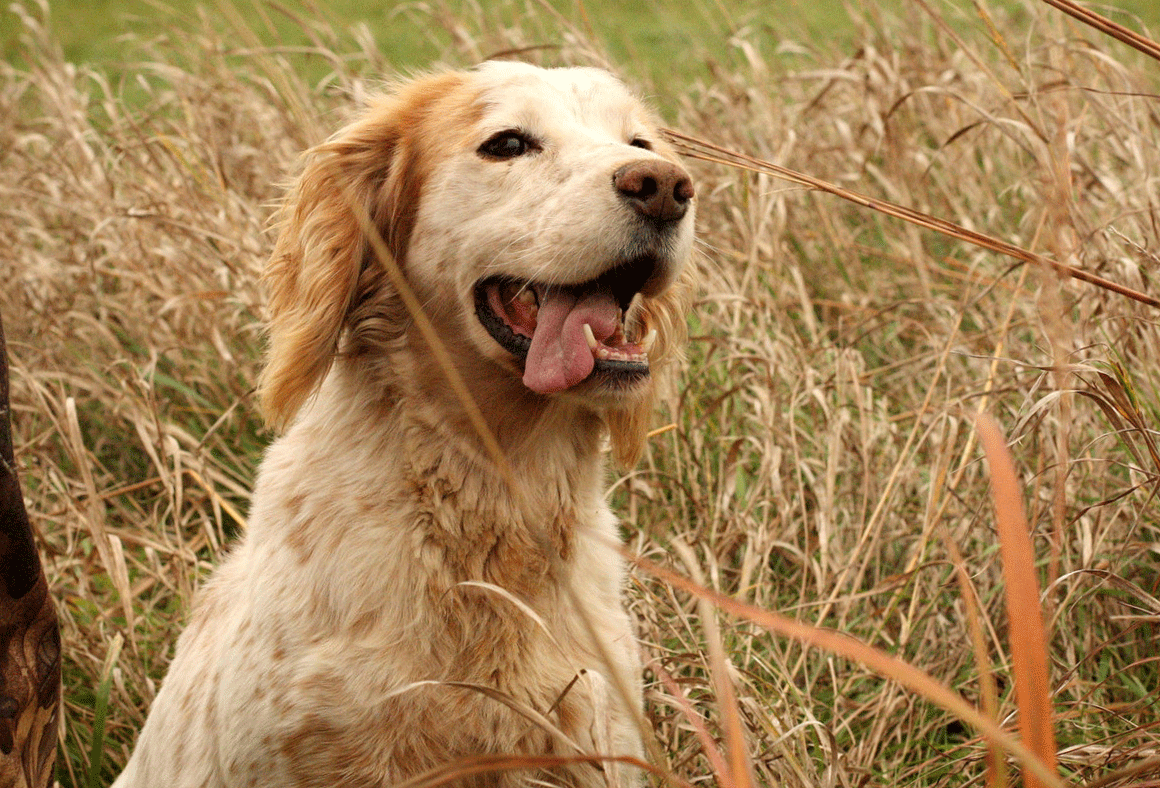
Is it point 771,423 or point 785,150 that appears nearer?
point 771,423

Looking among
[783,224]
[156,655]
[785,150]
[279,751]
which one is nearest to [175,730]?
[279,751]

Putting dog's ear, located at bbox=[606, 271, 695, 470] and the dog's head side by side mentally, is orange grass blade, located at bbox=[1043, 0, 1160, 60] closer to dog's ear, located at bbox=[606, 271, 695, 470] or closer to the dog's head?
the dog's head

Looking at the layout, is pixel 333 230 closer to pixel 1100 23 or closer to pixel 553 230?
pixel 553 230

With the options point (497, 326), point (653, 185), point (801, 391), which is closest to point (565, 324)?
point (497, 326)

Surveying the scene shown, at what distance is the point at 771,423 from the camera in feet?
9.59

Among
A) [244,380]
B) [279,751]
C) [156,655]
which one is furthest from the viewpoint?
[244,380]

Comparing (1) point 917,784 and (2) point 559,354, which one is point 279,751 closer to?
(2) point 559,354

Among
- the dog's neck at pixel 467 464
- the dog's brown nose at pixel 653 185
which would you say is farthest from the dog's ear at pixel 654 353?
the dog's brown nose at pixel 653 185

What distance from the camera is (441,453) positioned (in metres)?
2.01

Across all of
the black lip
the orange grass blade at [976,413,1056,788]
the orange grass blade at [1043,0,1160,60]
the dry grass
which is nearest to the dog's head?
the black lip

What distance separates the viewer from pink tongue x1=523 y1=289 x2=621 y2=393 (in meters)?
1.91

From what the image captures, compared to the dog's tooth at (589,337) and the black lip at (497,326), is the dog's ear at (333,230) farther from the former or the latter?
the dog's tooth at (589,337)

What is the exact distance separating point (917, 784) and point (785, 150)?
220 cm

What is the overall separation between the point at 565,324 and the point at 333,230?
1.73 feet
